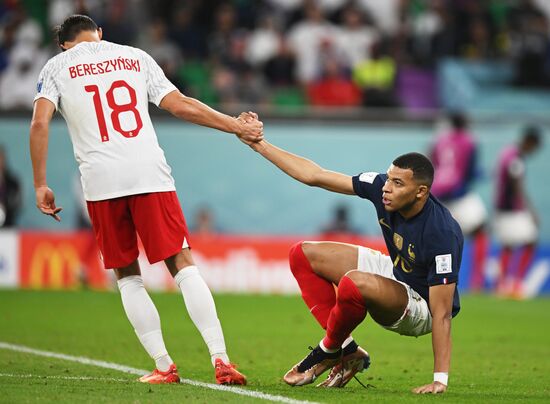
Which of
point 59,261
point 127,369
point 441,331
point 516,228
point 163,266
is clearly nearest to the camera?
point 441,331

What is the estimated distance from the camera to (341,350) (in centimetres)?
714

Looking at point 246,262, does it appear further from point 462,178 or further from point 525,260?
point 525,260

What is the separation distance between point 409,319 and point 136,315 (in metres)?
1.73

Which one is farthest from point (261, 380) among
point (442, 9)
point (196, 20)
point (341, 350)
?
point (442, 9)

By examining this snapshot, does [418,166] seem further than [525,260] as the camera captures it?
No

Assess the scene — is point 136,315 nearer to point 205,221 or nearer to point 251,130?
point 251,130

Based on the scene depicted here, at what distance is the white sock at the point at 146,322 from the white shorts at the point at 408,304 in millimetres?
1384

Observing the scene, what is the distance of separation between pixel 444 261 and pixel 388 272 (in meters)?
0.70

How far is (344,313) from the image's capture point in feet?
22.4

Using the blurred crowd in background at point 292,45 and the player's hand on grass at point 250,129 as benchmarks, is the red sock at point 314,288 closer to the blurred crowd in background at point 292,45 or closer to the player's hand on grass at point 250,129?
the player's hand on grass at point 250,129

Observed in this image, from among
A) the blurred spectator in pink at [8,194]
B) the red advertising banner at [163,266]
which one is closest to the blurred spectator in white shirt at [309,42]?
the red advertising banner at [163,266]

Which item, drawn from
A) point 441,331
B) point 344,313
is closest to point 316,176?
point 344,313

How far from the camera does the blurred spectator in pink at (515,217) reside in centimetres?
1717

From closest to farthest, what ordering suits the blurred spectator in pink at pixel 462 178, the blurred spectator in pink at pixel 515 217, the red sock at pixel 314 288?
the red sock at pixel 314 288
the blurred spectator in pink at pixel 515 217
the blurred spectator in pink at pixel 462 178
